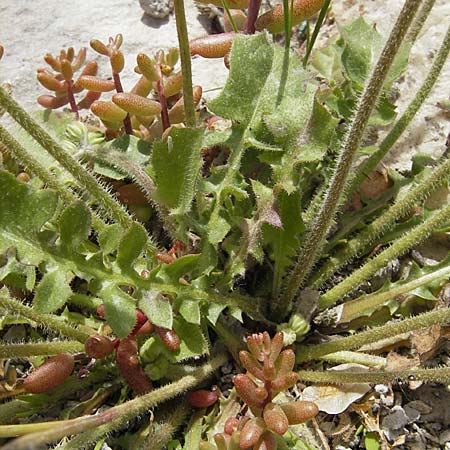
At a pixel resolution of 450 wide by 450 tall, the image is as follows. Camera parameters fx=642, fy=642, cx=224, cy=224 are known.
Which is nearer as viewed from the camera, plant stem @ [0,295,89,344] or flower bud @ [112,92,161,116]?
plant stem @ [0,295,89,344]

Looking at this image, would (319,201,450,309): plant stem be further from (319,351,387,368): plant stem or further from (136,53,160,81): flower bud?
(136,53,160,81): flower bud

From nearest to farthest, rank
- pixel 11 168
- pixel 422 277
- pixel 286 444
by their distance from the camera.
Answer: pixel 286 444
pixel 422 277
pixel 11 168

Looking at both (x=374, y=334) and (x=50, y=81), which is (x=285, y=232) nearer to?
(x=374, y=334)

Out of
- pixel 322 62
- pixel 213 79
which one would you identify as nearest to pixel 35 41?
pixel 213 79

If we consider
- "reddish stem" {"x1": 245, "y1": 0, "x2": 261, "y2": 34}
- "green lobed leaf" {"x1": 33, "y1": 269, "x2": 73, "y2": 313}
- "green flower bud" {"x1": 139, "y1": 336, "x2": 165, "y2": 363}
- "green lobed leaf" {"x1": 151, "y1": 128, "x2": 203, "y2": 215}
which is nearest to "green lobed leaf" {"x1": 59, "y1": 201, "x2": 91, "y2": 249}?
"green lobed leaf" {"x1": 33, "y1": 269, "x2": 73, "y2": 313}

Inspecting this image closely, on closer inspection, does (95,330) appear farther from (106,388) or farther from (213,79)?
(213,79)

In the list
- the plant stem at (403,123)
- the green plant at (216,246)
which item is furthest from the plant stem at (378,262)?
the plant stem at (403,123)

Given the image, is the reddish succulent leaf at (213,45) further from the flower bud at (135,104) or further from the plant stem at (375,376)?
the plant stem at (375,376)
